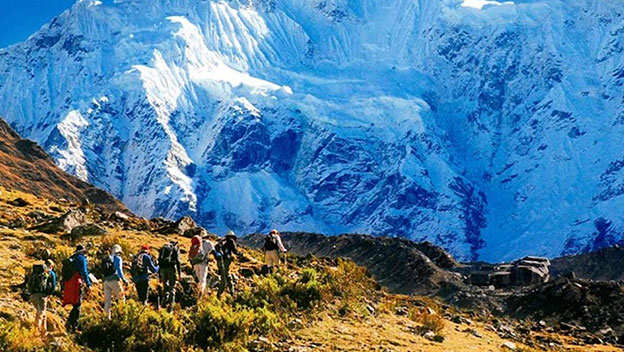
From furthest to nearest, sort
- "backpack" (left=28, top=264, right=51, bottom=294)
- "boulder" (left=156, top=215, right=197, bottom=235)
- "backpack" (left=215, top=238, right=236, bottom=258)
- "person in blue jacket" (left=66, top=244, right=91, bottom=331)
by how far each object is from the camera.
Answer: "boulder" (left=156, top=215, right=197, bottom=235)
"backpack" (left=215, top=238, right=236, bottom=258)
"person in blue jacket" (left=66, top=244, right=91, bottom=331)
"backpack" (left=28, top=264, right=51, bottom=294)

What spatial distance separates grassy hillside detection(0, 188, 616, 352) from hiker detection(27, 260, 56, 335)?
1.21 feet

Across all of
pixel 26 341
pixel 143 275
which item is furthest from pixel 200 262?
pixel 26 341

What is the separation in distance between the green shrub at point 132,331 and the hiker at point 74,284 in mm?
321

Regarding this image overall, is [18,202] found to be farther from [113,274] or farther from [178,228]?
[113,274]

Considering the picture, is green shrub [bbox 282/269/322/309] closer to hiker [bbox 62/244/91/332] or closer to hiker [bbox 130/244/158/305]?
hiker [bbox 130/244/158/305]

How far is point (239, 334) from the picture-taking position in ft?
63.8

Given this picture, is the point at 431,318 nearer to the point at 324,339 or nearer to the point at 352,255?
the point at 324,339

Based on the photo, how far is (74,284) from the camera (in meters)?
18.9

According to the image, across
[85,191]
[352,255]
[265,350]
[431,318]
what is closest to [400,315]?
[431,318]

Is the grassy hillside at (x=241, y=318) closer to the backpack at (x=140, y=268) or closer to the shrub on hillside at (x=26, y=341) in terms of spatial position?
the shrub on hillside at (x=26, y=341)

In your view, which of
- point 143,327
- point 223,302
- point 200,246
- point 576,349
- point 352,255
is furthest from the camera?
point 352,255

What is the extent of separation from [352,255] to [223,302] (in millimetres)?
102822

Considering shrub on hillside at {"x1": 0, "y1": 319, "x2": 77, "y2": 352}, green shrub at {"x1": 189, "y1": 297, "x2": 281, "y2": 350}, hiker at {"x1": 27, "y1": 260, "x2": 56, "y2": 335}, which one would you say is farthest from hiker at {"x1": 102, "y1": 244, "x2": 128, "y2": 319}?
shrub on hillside at {"x1": 0, "y1": 319, "x2": 77, "y2": 352}

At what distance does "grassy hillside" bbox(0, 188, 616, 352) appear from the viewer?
18.2m
